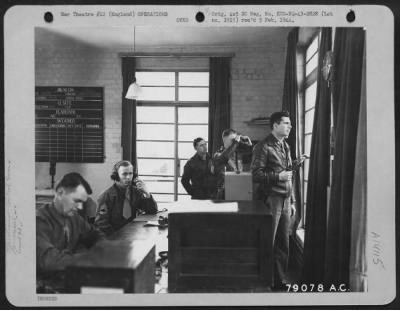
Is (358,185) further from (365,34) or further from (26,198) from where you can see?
(26,198)

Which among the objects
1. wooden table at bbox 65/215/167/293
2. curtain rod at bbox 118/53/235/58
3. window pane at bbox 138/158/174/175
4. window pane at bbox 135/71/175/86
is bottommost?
wooden table at bbox 65/215/167/293

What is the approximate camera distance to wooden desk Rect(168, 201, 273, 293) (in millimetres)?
920

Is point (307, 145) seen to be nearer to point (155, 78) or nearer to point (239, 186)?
point (239, 186)

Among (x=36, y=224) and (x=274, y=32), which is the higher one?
(x=274, y=32)

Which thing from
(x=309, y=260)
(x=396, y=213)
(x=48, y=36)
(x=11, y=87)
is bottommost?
(x=309, y=260)

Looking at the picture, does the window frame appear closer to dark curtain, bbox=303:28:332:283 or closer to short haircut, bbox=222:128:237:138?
dark curtain, bbox=303:28:332:283

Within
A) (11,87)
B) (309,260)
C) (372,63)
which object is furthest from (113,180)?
(372,63)

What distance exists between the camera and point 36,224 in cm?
92

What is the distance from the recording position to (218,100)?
0.96 meters

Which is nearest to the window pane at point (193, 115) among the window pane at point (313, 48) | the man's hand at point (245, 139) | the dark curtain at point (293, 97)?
the man's hand at point (245, 139)

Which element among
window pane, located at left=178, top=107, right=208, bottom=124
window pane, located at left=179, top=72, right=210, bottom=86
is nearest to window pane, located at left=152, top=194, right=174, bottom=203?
window pane, located at left=178, top=107, right=208, bottom=124

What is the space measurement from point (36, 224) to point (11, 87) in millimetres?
366

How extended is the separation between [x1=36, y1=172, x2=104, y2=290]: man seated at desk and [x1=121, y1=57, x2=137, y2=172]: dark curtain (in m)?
0.14

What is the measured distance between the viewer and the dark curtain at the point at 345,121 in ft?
2.96
